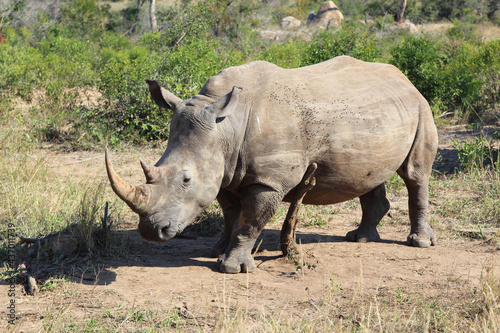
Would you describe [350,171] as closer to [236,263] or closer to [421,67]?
[236,263]

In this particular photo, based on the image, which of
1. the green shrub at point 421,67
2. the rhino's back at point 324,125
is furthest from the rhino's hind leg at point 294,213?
the green shrub at point 421,67

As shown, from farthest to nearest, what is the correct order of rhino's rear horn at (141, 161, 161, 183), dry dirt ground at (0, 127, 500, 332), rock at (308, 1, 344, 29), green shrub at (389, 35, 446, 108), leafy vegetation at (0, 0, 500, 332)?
rock at (308, 1, 344, 29) → green shrub at (389, 35, 446, 108) → rhino's rear horn at (141, 161, 161, 183) → dry dirt ground at (0, 127, 500, 332) → leafy vegetation at (0, 0, 500, 332)

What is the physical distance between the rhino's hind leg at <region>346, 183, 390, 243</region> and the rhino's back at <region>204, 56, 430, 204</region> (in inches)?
27.4

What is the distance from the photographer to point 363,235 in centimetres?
607

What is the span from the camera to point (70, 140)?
984cm

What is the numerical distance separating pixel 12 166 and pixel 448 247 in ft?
17.4

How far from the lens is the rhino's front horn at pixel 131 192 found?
13.3ft

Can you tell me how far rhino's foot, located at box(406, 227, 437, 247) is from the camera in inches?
231

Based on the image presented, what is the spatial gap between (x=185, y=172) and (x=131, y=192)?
519 mm

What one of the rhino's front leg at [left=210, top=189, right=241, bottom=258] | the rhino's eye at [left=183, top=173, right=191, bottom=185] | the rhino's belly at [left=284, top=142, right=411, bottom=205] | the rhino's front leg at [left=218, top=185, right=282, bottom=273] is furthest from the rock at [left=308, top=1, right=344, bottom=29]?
the rhino's eye at [left=183, top=173, right=191, bottom=185]

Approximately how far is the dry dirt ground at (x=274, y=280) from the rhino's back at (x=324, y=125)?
29.9 inches

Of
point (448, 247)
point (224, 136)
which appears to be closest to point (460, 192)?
point (448, 247)

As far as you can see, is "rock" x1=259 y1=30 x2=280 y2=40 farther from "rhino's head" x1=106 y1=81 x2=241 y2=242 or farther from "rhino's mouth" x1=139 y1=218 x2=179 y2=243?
"rhino's mouth" x1=139 y1=218 x2=179 y2=243

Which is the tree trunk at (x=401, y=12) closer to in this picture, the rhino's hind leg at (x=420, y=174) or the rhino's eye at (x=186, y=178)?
the rhino's hind leg at (x=420, y=174)
